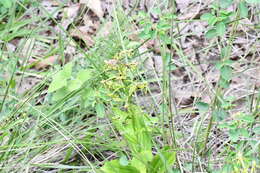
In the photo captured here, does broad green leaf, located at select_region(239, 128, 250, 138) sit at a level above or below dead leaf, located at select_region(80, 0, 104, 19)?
below

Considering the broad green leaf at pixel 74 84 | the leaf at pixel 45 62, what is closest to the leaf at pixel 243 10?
the broad green leaf at pixel 74 84

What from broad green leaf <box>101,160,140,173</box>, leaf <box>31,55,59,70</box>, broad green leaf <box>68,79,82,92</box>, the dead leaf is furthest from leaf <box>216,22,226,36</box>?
the dead leaf

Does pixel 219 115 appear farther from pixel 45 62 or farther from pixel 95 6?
pixel 95 6

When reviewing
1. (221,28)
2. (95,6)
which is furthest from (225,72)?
(95,6)

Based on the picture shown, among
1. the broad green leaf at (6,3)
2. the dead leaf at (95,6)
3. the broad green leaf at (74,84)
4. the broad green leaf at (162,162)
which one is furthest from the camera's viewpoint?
the dead leaf at (95,6)

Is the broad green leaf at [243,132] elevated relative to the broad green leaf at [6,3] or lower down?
lower down

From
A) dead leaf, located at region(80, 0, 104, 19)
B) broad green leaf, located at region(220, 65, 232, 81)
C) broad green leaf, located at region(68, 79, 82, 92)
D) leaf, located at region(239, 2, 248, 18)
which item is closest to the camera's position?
leaf, located at region(239, 2, 248, 18)

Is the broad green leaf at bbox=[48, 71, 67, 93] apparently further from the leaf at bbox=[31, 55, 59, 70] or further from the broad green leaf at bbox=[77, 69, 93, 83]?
the leaf at bbox=[31, 55, 59, 70]

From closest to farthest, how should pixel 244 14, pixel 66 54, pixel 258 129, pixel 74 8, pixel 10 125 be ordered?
pixel 244 14 → pixel 258 129 → pixel 10 125 → pixel 66 54 → pixel 74 8

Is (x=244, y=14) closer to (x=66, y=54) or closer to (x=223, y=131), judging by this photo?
(x=223, y=131)

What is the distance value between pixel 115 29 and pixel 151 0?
0.63m

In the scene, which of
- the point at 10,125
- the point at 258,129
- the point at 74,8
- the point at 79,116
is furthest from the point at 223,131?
the point at 74,8

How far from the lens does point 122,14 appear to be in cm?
244

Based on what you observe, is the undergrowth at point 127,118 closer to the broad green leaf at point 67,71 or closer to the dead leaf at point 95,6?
the broad green leaf at point 67,71
